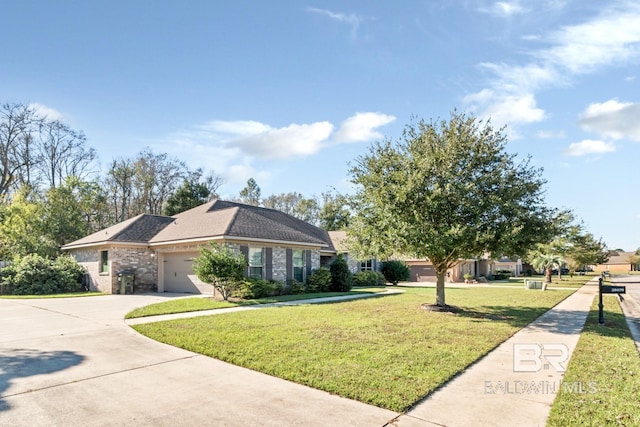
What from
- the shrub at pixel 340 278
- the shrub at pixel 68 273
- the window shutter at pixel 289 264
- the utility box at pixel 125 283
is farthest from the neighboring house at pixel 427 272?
the shrub at pixel 68 273

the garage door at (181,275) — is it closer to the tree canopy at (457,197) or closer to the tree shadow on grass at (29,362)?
the tree canopy at (457,197)

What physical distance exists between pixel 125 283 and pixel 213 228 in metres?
5.83

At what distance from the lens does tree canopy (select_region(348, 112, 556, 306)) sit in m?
11.2

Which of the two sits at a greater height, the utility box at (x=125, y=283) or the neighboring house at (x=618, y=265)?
the utility box at (x=125, y=283)

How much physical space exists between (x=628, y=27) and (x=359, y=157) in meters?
7.69

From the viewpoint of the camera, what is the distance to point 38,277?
68.1ft

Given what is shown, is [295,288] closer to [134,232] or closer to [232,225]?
[232,225]

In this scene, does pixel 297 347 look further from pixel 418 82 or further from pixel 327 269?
pixel 327 269

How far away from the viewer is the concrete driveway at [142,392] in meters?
4.27

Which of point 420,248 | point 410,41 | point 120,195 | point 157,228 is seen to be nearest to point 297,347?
point 420,248

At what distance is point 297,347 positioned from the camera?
291 inches

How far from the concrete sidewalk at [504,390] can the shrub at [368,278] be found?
19.2 meters

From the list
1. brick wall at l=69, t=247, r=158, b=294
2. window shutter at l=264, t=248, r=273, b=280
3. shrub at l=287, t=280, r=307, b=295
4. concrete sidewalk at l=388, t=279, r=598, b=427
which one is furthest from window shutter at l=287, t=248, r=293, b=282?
concrete sidewalk at l=388, t=279, r=598, b=427

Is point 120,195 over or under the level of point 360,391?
over
